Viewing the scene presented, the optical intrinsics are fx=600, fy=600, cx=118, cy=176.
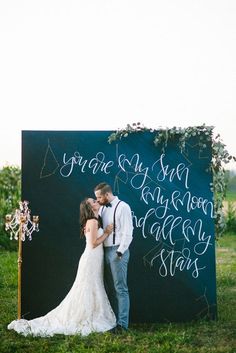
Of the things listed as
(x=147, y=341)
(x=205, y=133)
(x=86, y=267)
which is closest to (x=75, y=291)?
(x=86, y=267)

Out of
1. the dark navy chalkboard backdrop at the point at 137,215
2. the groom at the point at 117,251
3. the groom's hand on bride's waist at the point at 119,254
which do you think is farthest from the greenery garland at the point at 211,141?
the groom's hand on bride's waist at the point at 119,254

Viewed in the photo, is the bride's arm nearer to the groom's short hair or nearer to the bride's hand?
the bride's hand

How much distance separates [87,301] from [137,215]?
118cm

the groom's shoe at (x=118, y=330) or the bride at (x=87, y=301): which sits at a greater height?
the bride at (x=87, y=301)

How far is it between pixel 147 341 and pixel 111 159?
214 cm

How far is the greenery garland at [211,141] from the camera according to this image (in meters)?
7.14

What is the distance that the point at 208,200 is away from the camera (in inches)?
285

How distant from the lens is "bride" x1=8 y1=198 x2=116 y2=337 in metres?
6.70

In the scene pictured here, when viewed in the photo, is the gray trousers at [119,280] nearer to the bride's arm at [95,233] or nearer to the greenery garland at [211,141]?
the bride's arm at [95,233]

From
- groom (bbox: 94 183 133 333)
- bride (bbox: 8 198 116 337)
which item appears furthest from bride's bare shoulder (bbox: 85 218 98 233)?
groom (bbox: 94 183 133 333)

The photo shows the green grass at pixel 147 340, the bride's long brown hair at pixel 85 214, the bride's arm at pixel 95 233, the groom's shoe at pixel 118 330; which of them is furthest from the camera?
the bride's long brown hair at pixel 85 214

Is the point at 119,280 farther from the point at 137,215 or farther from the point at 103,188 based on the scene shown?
the point at 103,188

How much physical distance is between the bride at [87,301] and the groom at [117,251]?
0.25 ft

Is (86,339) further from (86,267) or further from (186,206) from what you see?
(186,206)
